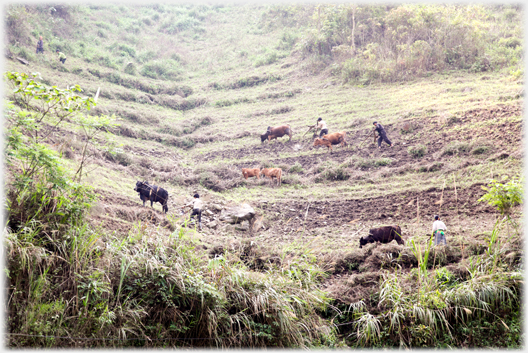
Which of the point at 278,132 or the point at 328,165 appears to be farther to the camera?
the point at 278,132

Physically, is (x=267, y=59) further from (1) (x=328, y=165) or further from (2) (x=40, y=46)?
(1) (x=328, y=165)

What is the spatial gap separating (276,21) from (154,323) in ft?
121

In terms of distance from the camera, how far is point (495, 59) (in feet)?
65.3

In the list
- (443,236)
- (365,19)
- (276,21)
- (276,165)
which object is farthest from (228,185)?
(276,21)

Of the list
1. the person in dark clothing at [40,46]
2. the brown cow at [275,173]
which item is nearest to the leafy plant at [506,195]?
the brown cow at [275,173]

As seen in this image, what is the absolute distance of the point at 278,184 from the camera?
47.4 ft

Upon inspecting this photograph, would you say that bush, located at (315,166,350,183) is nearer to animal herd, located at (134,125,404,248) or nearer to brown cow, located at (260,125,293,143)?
animal herd, located at (134,125,404,248)

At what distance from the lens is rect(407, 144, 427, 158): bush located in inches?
565

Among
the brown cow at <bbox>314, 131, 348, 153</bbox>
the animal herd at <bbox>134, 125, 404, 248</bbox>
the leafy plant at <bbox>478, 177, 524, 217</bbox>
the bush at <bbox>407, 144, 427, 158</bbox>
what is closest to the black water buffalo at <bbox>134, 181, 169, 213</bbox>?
the animal herd at <bbox>134, 125, 404, 248</bbox>

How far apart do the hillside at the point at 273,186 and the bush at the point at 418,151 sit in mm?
50

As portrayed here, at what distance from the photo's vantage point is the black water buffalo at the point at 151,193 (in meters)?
10.6

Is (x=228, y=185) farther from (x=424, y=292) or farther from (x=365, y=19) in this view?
(x=365, y=19)

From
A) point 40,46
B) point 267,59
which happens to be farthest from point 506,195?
point 267,59

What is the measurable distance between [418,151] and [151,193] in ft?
34.3
